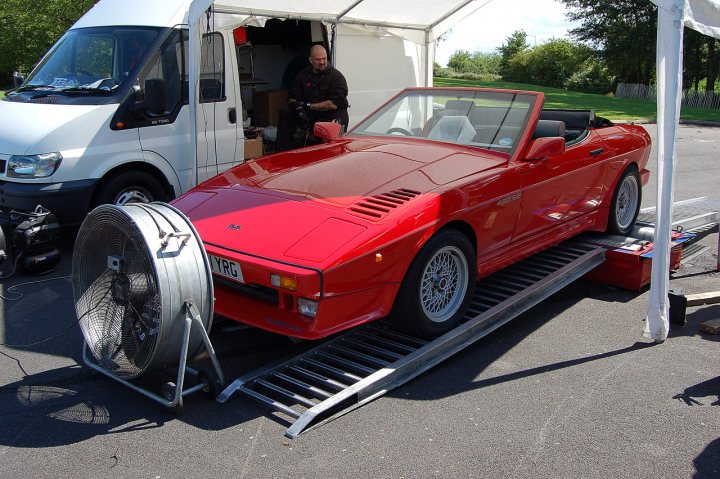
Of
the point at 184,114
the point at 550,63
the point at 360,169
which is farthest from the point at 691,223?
the point at 550,63

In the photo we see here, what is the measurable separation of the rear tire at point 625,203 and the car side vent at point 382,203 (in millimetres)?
2856

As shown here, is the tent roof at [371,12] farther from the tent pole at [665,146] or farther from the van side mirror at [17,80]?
the tent pole at [665,146]

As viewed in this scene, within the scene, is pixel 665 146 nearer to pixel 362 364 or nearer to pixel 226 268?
pixel 362 364

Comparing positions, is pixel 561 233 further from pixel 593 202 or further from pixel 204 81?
pixel 204 81

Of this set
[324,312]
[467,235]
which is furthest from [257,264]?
[467,235]

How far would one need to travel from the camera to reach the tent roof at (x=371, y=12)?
7703mm

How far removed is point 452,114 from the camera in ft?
18.8

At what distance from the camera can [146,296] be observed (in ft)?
12.4

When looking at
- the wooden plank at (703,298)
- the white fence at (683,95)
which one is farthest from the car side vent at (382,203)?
the white fence at (683,95)

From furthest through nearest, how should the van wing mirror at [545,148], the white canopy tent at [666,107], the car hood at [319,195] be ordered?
the van wing mirror at [545,148]
the white canopy tent at [666,107]
the car hood at [319,195]

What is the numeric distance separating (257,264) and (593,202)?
11.4 ft

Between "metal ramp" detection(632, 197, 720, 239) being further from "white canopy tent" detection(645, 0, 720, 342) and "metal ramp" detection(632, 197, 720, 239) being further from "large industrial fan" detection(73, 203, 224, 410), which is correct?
"large industrial fan" detection(73, 203, 224, 410)

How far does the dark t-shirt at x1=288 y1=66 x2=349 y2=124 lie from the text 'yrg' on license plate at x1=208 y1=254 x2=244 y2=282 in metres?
4.67

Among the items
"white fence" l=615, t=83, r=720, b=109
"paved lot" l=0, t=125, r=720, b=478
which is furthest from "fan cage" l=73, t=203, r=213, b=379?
"white fence" l=615, t=83, r=720, b=109
